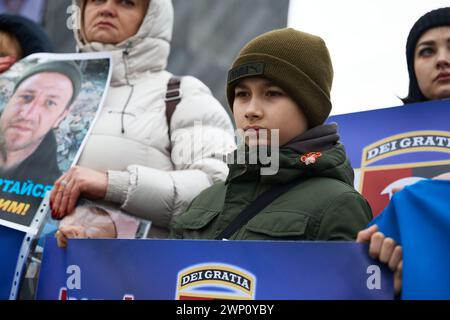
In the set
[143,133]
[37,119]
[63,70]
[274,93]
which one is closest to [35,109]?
[37,119]

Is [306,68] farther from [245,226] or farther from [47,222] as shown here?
[47,222]

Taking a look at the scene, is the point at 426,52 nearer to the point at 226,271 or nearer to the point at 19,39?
the point at 226,271

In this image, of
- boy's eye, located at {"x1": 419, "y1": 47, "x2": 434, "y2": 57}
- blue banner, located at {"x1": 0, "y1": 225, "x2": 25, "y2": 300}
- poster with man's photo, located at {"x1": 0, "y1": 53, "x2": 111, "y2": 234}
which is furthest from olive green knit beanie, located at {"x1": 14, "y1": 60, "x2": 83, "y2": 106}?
boy's eye, located at {"x1": 419, "y1": 47, "x2": 434, "y2": 57}

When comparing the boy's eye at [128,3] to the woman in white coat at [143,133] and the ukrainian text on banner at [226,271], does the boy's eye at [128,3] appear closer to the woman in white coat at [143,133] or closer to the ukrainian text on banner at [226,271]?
the woman in white coat at [143,133]

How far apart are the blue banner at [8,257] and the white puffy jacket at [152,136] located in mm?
411

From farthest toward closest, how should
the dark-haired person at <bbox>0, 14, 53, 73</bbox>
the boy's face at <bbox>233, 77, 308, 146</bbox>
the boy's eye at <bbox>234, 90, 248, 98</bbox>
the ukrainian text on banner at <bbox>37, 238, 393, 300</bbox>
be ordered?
1. the dark-haired person at <bbox>0, 14, 53, 73</bbox>
2. the boy's eye at <bbox>234, 90, 248, 98</bbox>
3. the boy's face at <bbox>233, 77, 308, 146</bbox>
4. the ukrainian text on banner at <bbox>37, 238, 393, 300</bbox>

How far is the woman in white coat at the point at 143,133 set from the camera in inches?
129

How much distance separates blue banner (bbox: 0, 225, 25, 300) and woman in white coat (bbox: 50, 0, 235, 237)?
19 centimetres

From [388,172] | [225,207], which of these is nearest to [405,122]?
[388,172]

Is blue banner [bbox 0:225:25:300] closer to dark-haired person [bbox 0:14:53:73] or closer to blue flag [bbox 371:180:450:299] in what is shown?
dark-haired person [bbox 0:14:53:73]

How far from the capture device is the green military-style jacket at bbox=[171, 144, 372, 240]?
7.98ft

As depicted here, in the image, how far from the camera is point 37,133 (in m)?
3.57

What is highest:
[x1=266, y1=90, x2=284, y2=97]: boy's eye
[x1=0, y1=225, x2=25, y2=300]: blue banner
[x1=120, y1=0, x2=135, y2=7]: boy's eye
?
[x1=120, y1=0, x2=135, y2=7]: boy's eye

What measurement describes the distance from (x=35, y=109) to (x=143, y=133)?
0.53m
